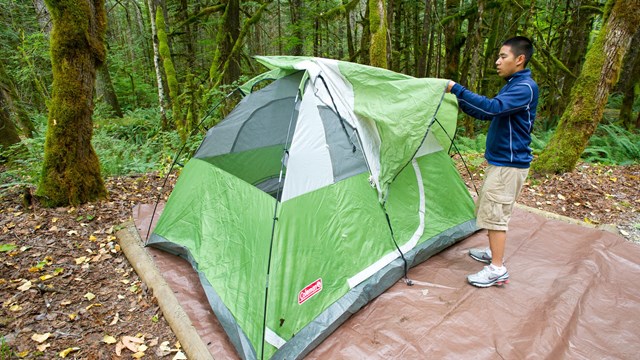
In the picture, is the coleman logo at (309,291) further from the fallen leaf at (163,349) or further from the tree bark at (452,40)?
the tree bark at (452,40)

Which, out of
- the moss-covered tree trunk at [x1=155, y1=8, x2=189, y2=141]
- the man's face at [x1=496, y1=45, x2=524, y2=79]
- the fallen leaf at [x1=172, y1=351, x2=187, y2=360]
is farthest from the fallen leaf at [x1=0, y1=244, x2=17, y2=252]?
the man's face at [x1=496, y1=45, x2=524, y2=79]

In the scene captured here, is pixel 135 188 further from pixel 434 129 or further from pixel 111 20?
pixel 111 20

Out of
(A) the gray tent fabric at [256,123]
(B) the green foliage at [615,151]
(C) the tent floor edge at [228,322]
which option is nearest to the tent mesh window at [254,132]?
(A) the gray tent fabric at [256,123]

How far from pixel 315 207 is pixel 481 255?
74.6 inches

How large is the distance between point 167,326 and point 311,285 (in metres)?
1.25

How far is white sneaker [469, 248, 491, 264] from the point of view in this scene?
3270mm

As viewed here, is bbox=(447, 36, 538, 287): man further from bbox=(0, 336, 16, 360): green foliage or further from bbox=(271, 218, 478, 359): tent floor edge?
bbox=(0, 336, 16, 360): green foliage

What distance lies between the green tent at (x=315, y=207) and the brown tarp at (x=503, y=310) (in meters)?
0.16

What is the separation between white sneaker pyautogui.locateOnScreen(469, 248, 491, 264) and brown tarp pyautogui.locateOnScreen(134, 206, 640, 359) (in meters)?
0.06

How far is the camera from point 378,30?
5.54 metres

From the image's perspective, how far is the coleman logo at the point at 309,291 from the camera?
242cm

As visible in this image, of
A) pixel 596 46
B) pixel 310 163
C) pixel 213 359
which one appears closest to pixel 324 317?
pixel 213 359

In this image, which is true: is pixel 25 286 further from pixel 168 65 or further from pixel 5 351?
pixel 168 65

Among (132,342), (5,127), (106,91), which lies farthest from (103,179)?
(106,91)
